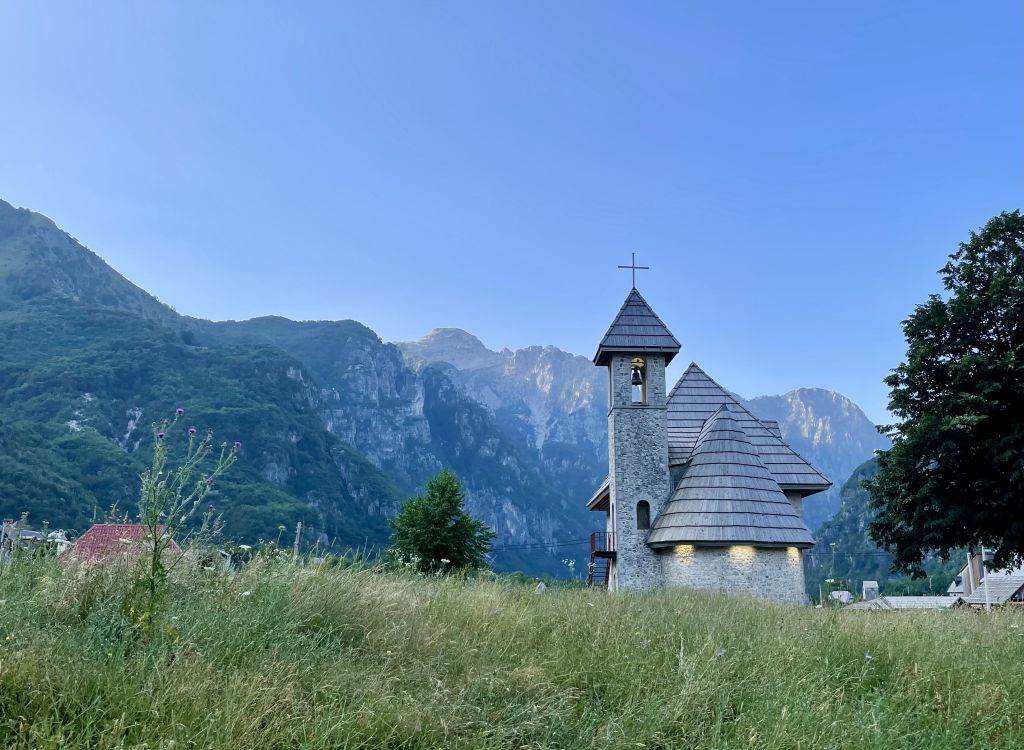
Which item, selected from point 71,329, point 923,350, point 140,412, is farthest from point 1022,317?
point 71,329

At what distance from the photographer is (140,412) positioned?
142625 mm

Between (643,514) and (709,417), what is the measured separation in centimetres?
669

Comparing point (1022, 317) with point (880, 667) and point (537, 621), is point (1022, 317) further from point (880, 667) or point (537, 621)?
point (537, 621)

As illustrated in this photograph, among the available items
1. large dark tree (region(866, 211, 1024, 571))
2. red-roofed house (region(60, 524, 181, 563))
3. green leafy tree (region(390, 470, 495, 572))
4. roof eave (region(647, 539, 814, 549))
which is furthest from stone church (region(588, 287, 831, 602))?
red-roofed house (region(60, 524, 181, 563))

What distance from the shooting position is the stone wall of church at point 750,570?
22672 millimetres

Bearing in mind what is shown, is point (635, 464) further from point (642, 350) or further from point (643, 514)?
point (642, 350)

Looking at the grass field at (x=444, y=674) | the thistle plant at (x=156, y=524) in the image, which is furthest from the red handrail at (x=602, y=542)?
the thistle plant at (x=156, y=524)

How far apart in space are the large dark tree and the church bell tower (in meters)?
7.22

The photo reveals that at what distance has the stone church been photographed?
904 inches

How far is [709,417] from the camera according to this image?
3048 cm

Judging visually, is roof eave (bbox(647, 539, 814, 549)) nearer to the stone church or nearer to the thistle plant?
the stone church

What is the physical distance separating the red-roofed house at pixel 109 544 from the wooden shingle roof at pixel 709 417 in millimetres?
23096

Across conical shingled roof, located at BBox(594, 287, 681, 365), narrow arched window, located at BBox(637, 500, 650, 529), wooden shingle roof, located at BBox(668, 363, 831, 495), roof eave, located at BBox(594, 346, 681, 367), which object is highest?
conical shingled roof, located at BBox(594, 287, 681, 365)

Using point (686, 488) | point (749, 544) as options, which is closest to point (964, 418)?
point (749, 544)
